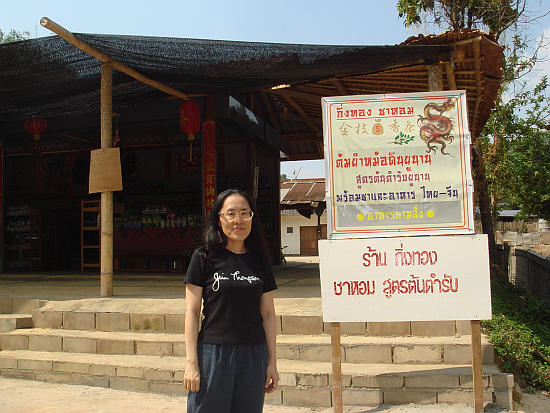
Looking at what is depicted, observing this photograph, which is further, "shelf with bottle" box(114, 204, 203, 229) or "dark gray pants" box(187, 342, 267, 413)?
"shelf with bottle" box(114, 204, 203, 229)

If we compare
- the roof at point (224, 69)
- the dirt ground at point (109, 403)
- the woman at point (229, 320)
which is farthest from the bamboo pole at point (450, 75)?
the woman at point (229, 320)

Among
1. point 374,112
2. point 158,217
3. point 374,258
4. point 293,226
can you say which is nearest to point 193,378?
point 374,258

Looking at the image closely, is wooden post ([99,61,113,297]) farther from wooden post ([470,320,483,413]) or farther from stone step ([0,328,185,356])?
wooden post ([470,320,483,413])

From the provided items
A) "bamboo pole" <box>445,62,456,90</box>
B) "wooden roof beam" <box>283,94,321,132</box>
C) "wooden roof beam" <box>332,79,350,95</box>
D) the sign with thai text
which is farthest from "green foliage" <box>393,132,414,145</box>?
"wooden roof beam" <box>283,94,321,132</box>

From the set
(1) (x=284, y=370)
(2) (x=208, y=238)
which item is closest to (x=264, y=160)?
(1) (x=284, y=370)

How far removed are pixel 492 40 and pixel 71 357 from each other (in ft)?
17.8

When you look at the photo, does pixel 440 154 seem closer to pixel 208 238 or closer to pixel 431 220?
pixel 431 220

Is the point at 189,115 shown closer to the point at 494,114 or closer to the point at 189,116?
the point at 189,116

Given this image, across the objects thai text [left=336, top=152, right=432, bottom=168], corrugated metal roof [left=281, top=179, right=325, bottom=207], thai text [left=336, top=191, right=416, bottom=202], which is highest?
corrugated metal roof [left=281, top=179, right=325, bottom=207]

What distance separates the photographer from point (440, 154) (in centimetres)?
355

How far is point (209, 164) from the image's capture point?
26.3 feet

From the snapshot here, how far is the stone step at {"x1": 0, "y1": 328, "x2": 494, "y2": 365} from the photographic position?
4.15m

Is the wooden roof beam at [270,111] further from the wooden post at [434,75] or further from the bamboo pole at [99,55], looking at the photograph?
the wooden post at [434,75]

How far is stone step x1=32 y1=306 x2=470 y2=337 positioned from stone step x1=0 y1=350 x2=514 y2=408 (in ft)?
1.36
